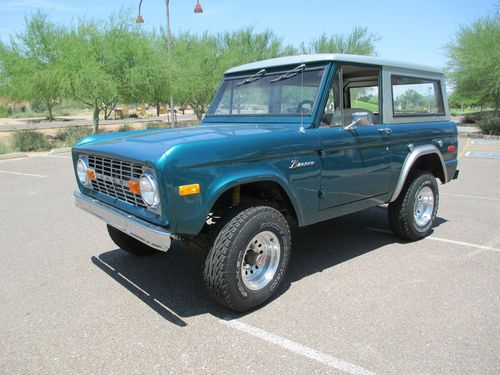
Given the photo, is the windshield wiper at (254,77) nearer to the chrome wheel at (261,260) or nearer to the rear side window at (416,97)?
the rear side window at (416,97)

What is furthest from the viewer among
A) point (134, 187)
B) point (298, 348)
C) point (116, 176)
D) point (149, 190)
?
point (116, 176)

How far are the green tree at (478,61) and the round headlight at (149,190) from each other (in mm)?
22676

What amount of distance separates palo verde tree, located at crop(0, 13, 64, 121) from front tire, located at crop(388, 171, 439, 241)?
613 inches

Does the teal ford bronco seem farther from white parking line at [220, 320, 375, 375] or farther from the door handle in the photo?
white parking line at [220, 320, 375, 375]

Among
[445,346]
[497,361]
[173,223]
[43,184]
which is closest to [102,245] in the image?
[173,223]

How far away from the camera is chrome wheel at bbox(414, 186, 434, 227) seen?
16.5 ft

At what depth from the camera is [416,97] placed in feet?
16.0

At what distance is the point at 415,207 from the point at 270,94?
2175 mm

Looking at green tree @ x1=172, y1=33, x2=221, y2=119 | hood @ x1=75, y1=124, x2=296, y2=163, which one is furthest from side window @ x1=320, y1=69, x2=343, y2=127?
green tree @ x1=172, y1=33, x2=221, y2=119

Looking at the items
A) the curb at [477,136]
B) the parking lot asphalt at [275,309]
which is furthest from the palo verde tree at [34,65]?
the curb at [477,136]

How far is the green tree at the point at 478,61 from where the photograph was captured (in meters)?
21.5

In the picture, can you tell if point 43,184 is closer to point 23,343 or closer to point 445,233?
point 23,343

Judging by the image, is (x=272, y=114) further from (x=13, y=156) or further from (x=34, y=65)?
(x=34, y=65)

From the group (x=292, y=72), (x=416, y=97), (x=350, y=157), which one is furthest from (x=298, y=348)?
(x=416, y=97)
